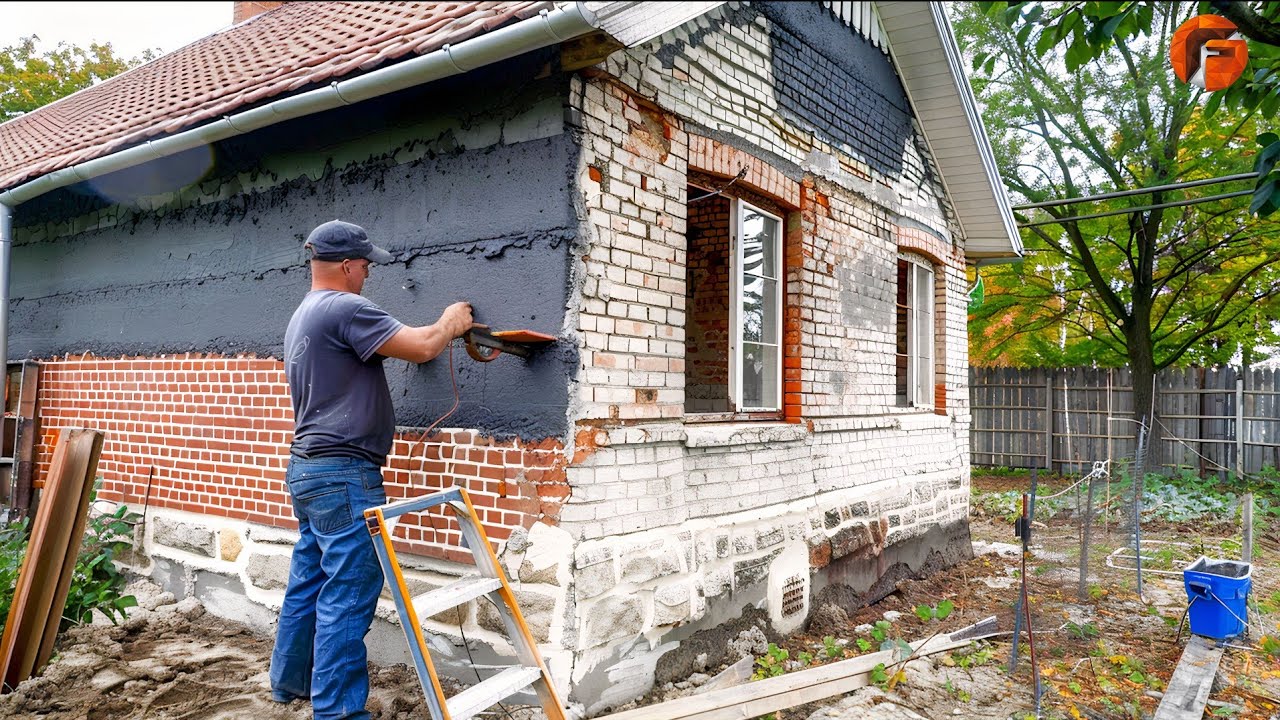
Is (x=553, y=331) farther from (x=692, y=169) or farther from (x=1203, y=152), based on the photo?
(x=1203, y=152)

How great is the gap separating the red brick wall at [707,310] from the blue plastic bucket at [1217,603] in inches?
148

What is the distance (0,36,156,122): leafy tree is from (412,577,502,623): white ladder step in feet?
50.1

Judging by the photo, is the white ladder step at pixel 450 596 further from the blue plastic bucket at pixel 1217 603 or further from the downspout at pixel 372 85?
the blue plastic bucket at pixel 1217 603

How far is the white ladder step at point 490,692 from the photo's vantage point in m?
3.06

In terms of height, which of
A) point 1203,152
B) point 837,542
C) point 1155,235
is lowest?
point 837,542

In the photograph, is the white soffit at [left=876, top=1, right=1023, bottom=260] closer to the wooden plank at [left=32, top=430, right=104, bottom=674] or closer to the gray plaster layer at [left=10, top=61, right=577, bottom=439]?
the gray plaster layer at [left=10, top=61, right=577, bottom=439]

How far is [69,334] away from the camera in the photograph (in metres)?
6.30

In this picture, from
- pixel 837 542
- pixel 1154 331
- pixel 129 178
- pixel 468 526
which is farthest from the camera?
pixel 1154 331

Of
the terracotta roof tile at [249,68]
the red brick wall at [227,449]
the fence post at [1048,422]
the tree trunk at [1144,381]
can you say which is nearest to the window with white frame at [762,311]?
the red brick wall at [227,449]

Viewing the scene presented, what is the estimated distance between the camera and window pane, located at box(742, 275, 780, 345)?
566 centimetres

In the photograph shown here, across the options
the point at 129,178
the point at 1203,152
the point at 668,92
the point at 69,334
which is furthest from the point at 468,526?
the point at 1203,152

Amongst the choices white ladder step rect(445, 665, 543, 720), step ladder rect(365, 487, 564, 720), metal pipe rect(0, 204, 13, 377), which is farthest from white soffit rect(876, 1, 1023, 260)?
metal pipe rect(0, 204, 13, 377)

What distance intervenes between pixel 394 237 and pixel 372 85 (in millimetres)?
910

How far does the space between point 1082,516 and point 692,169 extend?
15.1 ft
